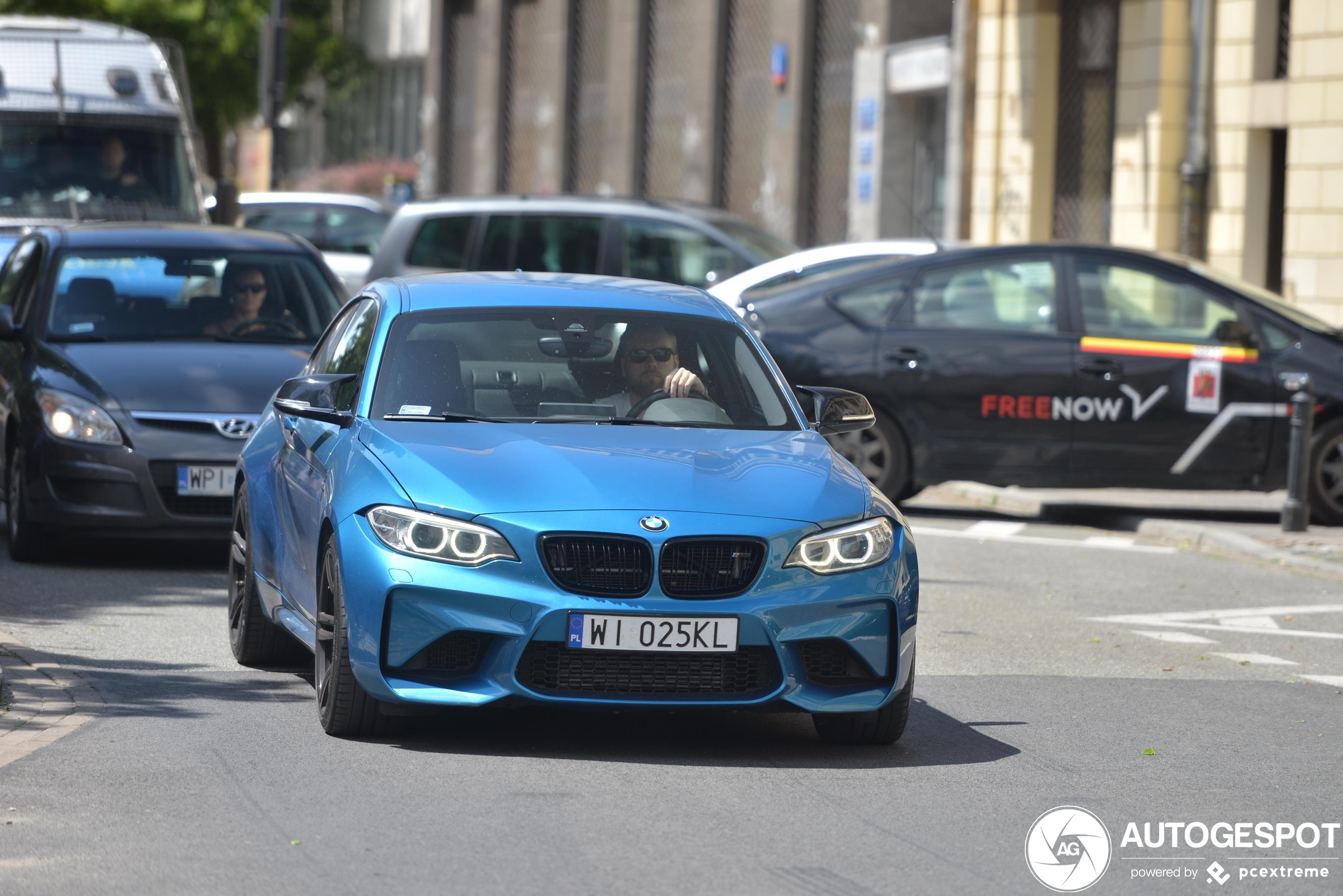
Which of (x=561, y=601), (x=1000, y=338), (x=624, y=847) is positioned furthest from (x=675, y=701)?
(x=1000, y=338)

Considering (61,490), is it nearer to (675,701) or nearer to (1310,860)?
(675,701)

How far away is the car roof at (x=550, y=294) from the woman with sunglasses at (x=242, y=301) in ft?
11.9

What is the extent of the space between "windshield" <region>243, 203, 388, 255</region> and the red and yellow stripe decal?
1178 cm

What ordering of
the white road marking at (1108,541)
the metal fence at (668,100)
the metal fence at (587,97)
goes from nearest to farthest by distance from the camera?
the white road marking at (1108,541) < the metal fence at (668,100) < the metal fence at (587,97)

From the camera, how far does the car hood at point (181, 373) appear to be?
10.5m

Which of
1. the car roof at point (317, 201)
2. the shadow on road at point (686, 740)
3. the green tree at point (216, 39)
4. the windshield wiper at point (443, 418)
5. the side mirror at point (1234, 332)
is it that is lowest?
the shadow on road at point (686, 740)

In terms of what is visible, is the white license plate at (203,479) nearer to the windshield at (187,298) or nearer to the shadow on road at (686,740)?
the windshield at (187,298)

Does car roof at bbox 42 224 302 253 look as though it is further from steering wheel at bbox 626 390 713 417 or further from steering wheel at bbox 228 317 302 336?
steering wheel at bbox 626 390 713 417

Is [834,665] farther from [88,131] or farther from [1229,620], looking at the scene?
[88,131]

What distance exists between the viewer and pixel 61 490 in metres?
10.5

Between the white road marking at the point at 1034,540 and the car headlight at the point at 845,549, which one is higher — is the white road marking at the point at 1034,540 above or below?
below

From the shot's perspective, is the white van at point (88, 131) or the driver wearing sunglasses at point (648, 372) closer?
the driver wearing sunglasses at point (648, 372)

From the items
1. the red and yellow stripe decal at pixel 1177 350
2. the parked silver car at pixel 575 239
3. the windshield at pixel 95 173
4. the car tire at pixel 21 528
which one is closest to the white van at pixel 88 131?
the windshield at pixel 95 173

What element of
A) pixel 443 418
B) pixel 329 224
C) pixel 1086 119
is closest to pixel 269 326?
pixel 443 418
